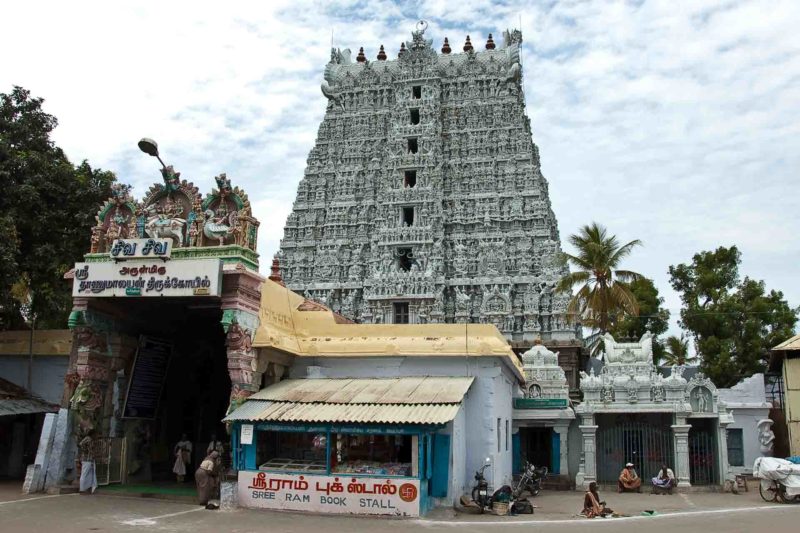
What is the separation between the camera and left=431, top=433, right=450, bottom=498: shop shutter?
16688 mm

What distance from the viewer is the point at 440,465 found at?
1677 centimetres

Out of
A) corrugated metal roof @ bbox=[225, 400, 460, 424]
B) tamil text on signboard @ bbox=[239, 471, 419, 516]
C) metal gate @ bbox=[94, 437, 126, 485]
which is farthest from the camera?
metal gate @ bbox=[94, 437, 126, 485]

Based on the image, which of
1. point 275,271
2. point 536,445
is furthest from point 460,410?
point 536,445

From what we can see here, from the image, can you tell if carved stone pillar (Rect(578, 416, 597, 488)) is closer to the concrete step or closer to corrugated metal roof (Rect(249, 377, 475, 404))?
the concrete step

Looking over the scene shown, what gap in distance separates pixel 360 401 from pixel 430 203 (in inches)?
1036

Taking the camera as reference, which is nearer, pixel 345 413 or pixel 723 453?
pixel 345 413

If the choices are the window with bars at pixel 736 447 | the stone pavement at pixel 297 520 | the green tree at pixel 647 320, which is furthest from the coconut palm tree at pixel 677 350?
the stone pavement at pixel 297 520

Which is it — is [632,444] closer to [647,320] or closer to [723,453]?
[723,453]

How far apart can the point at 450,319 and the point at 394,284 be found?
12.3 ft

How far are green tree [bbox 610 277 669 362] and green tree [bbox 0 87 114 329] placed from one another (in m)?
30.1

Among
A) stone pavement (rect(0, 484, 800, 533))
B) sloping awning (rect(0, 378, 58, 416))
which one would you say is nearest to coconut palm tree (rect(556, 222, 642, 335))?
stone pavement (rect(0, 484, 800, 533))

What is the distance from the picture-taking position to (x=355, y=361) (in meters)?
19.4

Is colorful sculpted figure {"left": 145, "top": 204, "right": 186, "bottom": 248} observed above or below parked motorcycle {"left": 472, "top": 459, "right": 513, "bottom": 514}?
above

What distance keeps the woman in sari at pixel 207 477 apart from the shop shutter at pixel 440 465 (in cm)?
516
